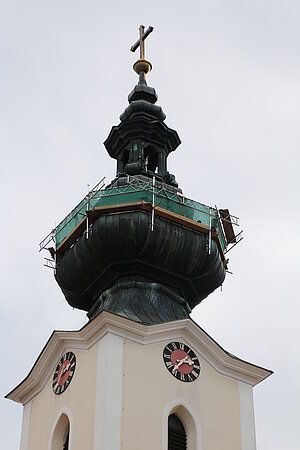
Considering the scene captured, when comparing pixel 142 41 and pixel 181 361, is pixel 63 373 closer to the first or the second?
pixel 181 361

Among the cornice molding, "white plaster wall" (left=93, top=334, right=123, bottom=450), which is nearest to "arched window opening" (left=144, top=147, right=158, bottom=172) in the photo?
the cornice molding

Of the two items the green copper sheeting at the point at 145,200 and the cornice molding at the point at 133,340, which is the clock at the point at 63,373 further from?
the green copper sheeting at the point at 145,200

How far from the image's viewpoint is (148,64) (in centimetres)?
2556

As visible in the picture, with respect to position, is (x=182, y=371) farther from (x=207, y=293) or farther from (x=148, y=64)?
(x=148, y=64)

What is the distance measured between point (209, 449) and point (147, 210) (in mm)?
3977

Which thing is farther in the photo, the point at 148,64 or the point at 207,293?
the point at 148,64

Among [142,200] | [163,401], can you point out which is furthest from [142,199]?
[163,401]

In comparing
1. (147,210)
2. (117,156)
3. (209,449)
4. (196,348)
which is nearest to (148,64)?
(117,156)

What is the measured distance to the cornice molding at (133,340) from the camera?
20.1 m

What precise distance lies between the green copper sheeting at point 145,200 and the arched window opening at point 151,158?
5.94ft

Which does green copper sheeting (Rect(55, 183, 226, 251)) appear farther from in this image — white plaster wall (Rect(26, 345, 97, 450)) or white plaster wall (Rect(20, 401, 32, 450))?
white plaster wall (Rect(20, 401, 32, 450))

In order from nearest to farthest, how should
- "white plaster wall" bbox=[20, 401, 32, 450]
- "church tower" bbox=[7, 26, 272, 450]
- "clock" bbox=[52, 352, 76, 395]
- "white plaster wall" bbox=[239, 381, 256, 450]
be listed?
"church tower" bbox=[7, 26, 272, 450] → "white plaster wall" bbox=[239, 381, 256, 450] → "clock" bbox=[52, 352, 76, 395] → "white plaster wall" bbox=[20, 401, 32, 450]

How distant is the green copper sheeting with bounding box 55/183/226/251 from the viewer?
71.1 ft

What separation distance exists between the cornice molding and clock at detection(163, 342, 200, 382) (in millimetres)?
131
